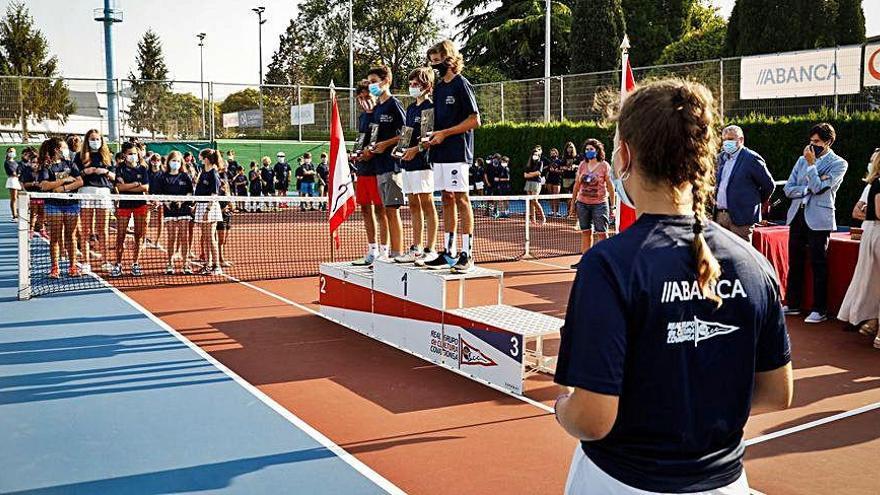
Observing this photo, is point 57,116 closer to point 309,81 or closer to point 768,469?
point 768,469

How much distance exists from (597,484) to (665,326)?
1.61ft

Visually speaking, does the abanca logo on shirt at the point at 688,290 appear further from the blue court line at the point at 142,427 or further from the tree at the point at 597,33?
the tree at the point at 597,33

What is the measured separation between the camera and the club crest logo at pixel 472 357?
25.8ft

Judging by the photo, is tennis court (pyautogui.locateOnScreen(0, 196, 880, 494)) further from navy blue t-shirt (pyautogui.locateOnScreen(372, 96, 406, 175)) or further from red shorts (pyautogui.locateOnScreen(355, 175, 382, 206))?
navy blue t-shirt (pyautogui.locateOnScreen(372, 96, 406, 175))

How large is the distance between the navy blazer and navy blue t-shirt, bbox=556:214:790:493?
8.06 m

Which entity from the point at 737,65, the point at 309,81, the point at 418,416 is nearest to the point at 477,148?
the point at 737,65

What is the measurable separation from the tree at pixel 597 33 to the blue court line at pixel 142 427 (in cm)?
3588

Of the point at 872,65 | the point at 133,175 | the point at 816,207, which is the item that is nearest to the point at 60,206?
the point at 133,175

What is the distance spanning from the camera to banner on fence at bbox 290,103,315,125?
36281 mm

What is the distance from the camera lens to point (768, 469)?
5555mm

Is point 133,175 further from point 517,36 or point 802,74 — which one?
point 517,36

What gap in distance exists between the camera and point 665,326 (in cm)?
215

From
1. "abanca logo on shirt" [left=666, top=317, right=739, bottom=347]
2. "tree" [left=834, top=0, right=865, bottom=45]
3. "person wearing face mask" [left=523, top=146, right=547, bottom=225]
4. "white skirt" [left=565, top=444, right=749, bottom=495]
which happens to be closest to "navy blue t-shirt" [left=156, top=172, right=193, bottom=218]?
"person wearing face mask" [left=523, top=146, right=547, bottom=225]

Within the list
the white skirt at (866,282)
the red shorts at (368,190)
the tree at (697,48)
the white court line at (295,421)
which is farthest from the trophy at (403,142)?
the tree at (697,48)
